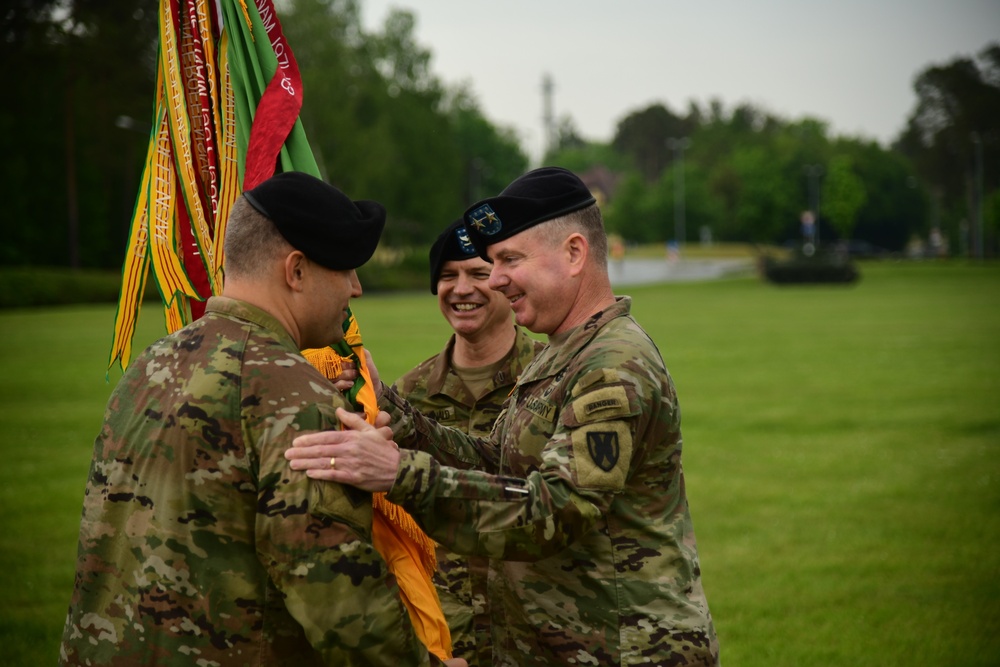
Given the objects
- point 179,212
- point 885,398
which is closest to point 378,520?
point 179,212

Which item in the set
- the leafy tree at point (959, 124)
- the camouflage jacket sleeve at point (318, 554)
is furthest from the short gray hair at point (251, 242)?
the leafy tree at point (959, 124)

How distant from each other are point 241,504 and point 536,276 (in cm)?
126

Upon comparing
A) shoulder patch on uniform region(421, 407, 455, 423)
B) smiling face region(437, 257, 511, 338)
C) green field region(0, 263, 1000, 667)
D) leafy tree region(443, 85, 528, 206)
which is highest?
leafy tree region(443, 85, 528, 206)

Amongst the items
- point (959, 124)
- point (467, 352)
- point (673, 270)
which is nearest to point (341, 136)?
point (673, 270)

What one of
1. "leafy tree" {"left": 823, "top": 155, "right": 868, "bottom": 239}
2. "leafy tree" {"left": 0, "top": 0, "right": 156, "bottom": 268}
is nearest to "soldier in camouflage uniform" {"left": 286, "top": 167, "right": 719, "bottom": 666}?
"leafy tree" {"left": 0, "top": 0, "right": 156, "bottom": 268}

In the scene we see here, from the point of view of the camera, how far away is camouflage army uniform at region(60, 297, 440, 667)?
8.45 feet

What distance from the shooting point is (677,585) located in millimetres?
3186

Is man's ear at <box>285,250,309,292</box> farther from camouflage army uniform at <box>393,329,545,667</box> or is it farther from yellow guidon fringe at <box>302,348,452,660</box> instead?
camouflage army uniform at <box>393,329,545,667</box>

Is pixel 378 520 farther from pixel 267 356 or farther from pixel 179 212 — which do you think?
pixel 179 212

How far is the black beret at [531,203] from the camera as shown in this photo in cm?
332

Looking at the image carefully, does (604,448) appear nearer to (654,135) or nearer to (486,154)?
(486,154)

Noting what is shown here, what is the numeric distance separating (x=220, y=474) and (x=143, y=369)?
42 cm

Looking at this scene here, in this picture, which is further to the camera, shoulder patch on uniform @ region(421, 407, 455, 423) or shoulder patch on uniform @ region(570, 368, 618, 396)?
shoulder patch on uniform @ region(421, 407, 455, 423)

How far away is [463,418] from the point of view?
5.06 metres
